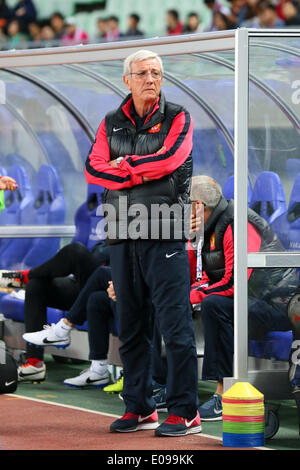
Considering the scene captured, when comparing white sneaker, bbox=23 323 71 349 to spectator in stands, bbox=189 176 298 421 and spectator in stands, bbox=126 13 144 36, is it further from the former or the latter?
spectator in stands, bbox=126 13 144 36

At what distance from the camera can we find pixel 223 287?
5.15m

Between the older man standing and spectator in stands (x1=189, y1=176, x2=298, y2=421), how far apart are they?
35 cm

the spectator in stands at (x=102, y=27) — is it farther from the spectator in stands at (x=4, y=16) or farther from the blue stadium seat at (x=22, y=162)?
the blue stadium seat at (x=22, y=162)

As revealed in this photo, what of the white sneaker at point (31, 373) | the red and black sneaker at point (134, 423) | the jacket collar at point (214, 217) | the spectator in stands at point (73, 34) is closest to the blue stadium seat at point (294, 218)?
the jacket collar at point (214, 217)

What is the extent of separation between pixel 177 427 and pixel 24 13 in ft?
41.2

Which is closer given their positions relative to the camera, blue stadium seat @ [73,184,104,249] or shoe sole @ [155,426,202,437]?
shoe sole @ [155,426,202,437]

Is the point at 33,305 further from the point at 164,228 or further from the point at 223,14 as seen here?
the point at 223,14

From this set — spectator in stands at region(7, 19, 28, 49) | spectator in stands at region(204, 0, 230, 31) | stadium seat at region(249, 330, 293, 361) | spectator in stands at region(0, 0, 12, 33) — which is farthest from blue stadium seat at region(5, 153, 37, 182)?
spectator in stands at region(0, 0, 12, 33)

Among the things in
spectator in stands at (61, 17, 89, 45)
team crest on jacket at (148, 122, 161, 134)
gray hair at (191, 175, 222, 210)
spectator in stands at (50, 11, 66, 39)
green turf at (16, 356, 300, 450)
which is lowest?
green turf at (16, 356, 300, 450)

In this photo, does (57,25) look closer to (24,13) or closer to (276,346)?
(24,13)

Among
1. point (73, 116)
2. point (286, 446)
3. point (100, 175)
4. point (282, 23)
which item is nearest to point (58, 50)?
point (73, 116)

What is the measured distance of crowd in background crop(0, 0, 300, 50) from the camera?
12.7 m

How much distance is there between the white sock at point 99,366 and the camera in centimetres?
599

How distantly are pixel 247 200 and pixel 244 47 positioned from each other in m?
0.73
